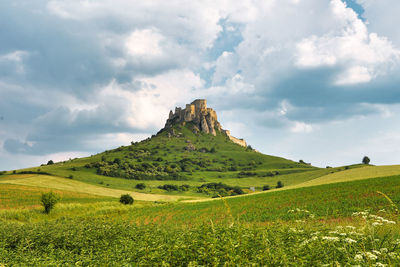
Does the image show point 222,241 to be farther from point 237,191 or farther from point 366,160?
point 366,160

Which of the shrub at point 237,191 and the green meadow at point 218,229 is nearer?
the green meadow at point 218,229

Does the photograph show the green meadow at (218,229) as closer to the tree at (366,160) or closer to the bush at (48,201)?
the bush at (48,201)

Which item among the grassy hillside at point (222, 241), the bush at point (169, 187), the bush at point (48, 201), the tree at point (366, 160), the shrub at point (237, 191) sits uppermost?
the tree at point (366, 160)

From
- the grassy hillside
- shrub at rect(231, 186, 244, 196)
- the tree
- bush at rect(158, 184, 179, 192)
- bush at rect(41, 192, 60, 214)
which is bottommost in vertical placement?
shrub at rect(231, 186, 244, 196)

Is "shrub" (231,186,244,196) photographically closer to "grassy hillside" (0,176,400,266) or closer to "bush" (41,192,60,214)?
"bush" (41,192,60,214)

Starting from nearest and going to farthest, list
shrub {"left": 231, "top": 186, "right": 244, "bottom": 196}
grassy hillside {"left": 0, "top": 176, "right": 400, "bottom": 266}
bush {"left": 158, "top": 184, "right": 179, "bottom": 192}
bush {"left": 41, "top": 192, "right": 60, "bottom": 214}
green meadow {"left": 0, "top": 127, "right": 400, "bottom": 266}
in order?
grassy hillside {"left": 0, "top": 176, "right": 400, "bottom": 266}, green meadow {"left": 0, "top": 127, "right": 400, "bottom": 266}, bush {"left": 41, "top": 192, "right": 60, "bottom": 214}, shrub {"left": 231, "top": 186, "right": 244, "bottom": 196}, bush {"left": 158, "top": 184, "right": 179, "bottom": 192}

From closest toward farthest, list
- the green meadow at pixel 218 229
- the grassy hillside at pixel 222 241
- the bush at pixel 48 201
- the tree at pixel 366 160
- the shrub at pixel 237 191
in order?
the grassy hillside at pixel 222 241 < the green meadow at pixel 218 229 < the bush at pixel 48 201 < the shrub at pixel 237 191 < the tree at pixel 366 160

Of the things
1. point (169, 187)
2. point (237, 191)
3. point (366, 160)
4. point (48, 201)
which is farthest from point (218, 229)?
point (366, 160)

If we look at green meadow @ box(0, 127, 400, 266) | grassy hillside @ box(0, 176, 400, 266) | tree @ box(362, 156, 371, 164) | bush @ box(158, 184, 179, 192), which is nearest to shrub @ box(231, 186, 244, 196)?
bush @ box(158, 184, 179, 192)

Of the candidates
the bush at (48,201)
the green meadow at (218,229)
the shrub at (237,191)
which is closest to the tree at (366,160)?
the shrub at (237,191)

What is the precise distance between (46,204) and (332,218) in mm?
42541

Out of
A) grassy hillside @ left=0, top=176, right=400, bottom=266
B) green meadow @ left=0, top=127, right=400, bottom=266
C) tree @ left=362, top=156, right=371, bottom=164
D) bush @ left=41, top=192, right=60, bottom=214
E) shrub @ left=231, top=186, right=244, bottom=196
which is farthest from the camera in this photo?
tree @ left=362, top=156, right=371, bottom=164

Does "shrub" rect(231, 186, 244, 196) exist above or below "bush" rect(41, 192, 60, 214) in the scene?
below

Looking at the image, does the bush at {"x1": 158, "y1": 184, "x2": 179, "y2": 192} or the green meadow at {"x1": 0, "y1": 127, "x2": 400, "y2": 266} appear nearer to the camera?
the green meadow at {"x1": 0, "y1": 127, "x2": 400, "y2": 266}
